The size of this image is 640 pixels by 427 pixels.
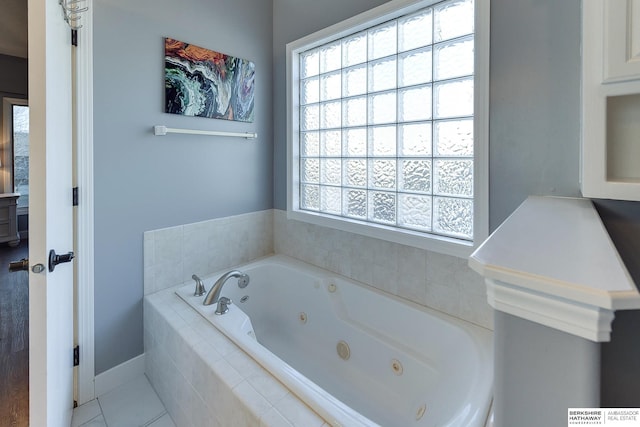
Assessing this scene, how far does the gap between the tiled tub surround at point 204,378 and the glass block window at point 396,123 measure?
3.66ft

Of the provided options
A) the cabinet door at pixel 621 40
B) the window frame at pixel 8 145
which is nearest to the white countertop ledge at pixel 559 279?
the cabinet door at pixel 621 40

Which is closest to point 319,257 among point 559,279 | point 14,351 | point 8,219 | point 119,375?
point 119,375

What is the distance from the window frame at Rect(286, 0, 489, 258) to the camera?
1392 mm

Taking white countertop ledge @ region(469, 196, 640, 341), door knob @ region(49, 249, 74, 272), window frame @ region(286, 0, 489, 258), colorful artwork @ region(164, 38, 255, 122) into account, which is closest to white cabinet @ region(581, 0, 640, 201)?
white countertop ledge @ region(469, 196, 640, 341)

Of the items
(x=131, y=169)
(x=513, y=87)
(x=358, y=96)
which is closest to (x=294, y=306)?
(x=131, y=169)

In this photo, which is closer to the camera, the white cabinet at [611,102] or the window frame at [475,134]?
the white cabinet at [611,102]

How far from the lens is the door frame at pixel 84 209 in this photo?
5.11ft

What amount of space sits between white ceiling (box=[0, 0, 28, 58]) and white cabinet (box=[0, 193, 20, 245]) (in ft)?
6.56

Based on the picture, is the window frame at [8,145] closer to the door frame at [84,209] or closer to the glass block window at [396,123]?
the door frame at [84,209]

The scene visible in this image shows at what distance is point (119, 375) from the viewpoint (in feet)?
5.92

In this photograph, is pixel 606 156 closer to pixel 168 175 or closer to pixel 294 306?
pixel 294 306

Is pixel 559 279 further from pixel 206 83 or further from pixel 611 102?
pixel 206 83

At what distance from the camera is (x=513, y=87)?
1.33 meters

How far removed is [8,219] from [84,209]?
13.8ft
